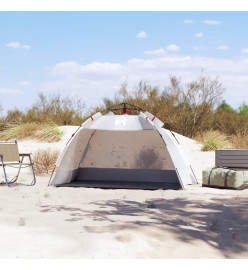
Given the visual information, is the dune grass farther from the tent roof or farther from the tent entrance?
the tent roof

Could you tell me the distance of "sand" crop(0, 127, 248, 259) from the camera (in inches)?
148

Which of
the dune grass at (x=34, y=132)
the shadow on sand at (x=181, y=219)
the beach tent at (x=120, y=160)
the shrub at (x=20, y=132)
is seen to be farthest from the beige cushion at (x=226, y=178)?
the shrub at (x=20, y=132)

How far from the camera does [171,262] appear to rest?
346cm

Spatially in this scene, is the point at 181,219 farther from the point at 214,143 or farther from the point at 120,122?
the point at 214,143

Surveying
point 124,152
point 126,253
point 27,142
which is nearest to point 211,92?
point 27,142

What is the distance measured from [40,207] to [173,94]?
14287mm

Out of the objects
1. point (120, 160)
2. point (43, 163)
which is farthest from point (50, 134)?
point (120, 160)

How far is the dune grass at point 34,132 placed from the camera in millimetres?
14281

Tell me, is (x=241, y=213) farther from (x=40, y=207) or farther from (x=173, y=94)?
(x=173, y=94)

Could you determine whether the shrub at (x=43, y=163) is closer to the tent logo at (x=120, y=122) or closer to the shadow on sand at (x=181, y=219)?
the tent logo at (x=120, y=122)

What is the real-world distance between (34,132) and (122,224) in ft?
35.1

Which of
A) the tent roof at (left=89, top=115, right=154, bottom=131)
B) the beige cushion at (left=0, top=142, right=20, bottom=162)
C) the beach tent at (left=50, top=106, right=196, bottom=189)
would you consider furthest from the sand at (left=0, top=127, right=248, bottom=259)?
the beach tent at (left=50, top=106, right=196, bottom=189)

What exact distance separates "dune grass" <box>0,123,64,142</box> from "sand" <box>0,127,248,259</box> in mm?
6591

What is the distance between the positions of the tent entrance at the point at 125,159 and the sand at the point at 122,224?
2.00m
